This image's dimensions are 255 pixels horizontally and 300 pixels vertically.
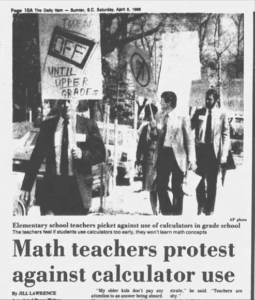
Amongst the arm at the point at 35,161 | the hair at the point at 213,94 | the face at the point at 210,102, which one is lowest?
the arm at the point at 35,161

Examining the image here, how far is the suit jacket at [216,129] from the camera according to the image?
1.29 meters

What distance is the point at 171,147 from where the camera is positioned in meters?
1.29

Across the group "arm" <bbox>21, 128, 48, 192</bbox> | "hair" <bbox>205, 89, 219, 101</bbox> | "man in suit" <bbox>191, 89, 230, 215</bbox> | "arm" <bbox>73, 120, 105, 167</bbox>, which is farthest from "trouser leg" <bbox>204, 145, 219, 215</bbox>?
"arm" <bbox>21, 128, 48, 192</bbox>

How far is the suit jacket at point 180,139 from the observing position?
4.23 ft

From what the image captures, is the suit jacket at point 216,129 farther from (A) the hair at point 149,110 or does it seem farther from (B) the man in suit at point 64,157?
(B) the man in suit at point 64,157

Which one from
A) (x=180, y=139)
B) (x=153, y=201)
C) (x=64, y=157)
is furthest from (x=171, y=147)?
(x=64, y=157)

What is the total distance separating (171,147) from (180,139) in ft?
Result: 0.09

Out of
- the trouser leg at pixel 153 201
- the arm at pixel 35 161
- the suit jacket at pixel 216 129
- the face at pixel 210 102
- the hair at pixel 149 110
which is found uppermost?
the face at pixel 210 102

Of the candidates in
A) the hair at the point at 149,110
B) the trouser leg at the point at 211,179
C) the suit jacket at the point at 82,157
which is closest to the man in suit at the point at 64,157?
the suit jacket at the point at 82,157

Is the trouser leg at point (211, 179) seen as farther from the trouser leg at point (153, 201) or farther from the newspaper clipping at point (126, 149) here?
the trouser leg at point (153, 201)

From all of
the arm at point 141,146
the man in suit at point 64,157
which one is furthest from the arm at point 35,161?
the arm at point 141,146

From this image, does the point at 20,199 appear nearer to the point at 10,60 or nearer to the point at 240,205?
the point at 10,60

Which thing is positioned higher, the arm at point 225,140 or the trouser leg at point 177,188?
the arm at point 225,140

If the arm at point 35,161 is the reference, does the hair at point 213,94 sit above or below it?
above
